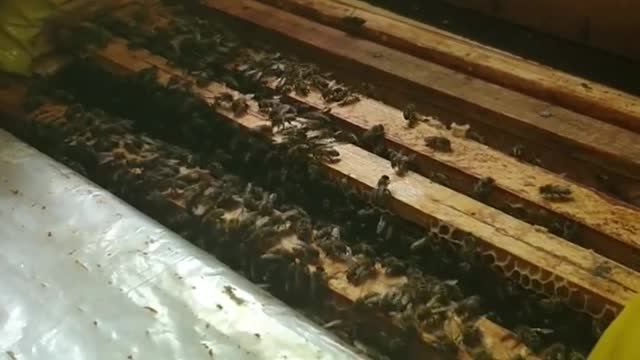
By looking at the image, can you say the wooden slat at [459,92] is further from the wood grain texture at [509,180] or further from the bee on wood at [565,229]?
the bee on wood at [565,229]

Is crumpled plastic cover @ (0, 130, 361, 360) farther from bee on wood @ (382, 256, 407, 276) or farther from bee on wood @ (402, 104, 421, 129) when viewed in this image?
bee on wood @ (402, 104, 421, 129)

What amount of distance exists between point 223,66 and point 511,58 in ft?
2.27

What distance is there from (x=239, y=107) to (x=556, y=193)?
0.74 m

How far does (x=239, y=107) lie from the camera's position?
79.1 inches

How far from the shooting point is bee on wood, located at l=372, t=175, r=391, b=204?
173 cm

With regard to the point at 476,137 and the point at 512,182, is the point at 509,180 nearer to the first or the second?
the point at 512,182

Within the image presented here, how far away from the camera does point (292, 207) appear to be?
180 cm

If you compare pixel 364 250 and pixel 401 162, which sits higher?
pixel 401 162

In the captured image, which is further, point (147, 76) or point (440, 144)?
point (147, 76)

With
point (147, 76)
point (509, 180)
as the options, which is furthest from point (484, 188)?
point (147, 76)

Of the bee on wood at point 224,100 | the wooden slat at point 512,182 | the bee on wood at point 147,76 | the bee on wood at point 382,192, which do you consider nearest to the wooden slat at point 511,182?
the wooden slat at point 512,182

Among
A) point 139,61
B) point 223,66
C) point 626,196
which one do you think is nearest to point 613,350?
point 626,196

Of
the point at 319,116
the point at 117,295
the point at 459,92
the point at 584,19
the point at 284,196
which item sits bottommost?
the point at 117,295

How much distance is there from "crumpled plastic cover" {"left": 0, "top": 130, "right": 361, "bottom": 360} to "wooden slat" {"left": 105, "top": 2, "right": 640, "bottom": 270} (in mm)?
464
